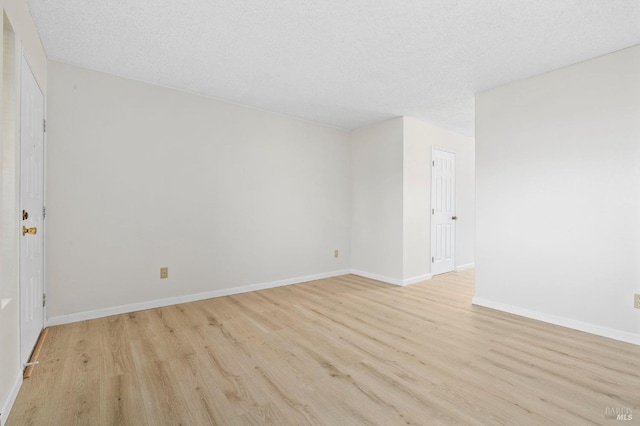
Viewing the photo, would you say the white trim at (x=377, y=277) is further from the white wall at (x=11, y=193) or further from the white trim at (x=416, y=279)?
the white wall at (x=11, y=193)

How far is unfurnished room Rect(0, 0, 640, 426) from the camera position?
174cm

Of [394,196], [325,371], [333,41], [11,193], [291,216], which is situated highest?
[333,41]

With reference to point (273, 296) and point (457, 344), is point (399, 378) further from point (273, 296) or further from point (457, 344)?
point (273, 296)

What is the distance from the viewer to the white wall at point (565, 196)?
2.48 metres

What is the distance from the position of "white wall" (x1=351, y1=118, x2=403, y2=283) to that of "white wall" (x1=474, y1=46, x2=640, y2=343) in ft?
3.88

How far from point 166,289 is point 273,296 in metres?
1.24

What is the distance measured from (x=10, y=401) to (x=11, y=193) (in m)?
1.15

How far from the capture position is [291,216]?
4410mm

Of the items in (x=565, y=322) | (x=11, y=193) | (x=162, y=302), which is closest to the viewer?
(x=11, y=193)

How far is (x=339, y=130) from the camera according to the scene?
16.5 ft

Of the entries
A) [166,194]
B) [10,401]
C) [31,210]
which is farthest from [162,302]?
[10,401]

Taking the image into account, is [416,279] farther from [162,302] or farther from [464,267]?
[162,302]

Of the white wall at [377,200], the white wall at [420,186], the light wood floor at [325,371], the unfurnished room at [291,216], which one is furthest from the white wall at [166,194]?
the white wall at [420,186]

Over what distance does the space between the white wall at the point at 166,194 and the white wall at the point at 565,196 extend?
8.13ft
